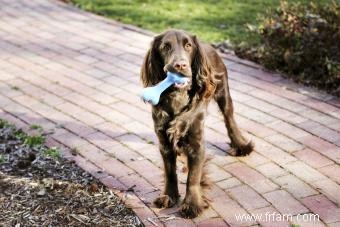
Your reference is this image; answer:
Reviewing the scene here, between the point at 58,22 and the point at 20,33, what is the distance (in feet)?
2.14

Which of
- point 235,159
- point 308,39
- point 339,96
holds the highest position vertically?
point 308,39

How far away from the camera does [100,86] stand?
5.98 meters

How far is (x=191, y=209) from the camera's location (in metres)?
3.67

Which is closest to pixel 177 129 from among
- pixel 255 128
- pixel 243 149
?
pixel 243 149

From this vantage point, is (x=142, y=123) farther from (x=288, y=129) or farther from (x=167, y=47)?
(x=167, y=47)

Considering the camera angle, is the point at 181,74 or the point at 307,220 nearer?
the point at 181,74

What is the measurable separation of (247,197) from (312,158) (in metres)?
0.78

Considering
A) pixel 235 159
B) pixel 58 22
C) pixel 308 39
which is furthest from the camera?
pixel 58 22

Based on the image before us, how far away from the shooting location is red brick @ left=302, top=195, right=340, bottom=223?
3574 millimetres

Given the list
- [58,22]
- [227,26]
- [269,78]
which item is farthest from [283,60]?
[58,22]

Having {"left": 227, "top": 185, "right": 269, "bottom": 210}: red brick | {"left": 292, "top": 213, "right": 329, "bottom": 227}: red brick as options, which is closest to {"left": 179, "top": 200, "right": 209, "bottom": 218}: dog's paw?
{"left": 227, "top": 185, "right": 269, "bottom": 210}: red brick

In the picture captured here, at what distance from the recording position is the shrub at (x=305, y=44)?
575 cm

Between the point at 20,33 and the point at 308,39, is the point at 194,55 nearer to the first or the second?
the point at 308,39

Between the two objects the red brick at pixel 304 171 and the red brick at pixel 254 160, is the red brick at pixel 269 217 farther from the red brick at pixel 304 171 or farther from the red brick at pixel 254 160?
the red brick at pixel 254 160
